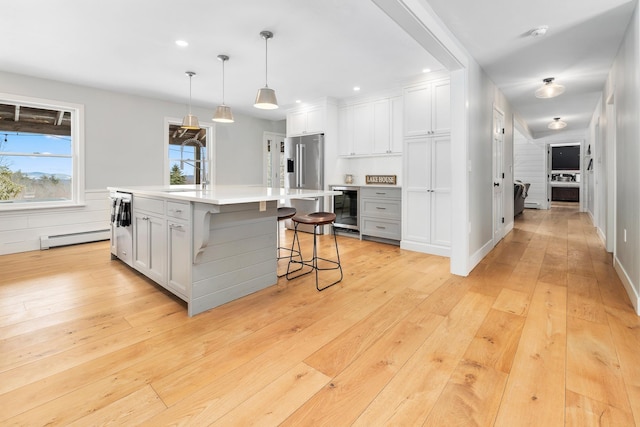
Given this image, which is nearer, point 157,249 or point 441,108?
point 157,249

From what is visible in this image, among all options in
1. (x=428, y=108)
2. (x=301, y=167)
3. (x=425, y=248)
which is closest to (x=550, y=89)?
(x=428, y=108)

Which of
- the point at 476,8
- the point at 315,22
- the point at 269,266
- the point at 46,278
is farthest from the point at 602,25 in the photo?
the point at 46,278

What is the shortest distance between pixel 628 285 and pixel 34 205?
21.9ft

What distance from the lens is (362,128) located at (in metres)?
5.15

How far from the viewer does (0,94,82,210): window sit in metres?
4.22

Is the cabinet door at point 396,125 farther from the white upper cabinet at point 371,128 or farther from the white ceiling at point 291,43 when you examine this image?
the white ceiling at point 291,43

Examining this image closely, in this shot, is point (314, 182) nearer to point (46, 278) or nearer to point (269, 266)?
point (269, 266)

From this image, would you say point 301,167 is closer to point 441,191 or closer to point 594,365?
point 441,191

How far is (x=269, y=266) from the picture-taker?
280cm

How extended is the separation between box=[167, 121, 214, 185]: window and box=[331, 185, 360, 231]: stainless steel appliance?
235cm

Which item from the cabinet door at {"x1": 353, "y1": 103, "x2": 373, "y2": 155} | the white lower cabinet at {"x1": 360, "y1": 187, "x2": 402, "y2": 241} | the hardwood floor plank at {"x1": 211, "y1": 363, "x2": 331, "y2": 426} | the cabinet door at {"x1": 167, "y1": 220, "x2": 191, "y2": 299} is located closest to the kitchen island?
the cabinet door at {"x1": 167, "y1": 220, "x2": 191, "y2": 299}

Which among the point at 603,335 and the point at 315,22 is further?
the point at 315,22

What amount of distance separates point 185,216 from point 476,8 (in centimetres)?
262

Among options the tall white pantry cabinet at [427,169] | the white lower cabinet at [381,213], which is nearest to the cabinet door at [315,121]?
the white lower cabinet at [381,213]
